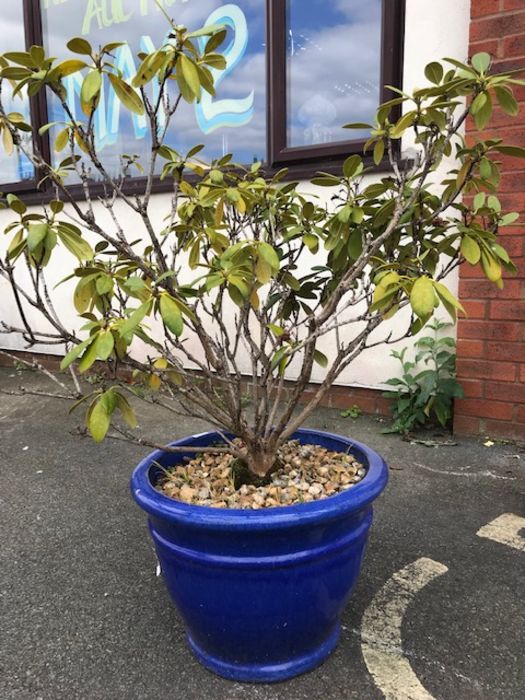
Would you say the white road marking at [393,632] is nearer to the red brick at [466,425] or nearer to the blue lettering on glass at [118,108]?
the red brick at [466,425]

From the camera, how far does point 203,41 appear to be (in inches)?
149

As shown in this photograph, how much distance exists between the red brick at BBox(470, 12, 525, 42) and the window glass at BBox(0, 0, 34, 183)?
385cm

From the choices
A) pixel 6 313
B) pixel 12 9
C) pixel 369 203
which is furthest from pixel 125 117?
pixel 369 203

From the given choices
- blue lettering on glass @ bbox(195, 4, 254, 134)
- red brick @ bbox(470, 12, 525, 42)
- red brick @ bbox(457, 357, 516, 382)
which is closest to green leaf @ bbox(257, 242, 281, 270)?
red brick @ bbox(457, 357, 516, 382)

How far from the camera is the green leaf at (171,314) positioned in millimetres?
1229

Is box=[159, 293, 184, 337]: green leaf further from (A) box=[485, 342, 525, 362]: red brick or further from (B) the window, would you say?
(B) the window

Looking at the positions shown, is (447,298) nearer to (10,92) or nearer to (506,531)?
(506,531)

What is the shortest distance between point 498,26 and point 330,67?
1.20 metres

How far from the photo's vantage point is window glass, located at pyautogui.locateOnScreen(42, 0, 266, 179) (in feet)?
13.4

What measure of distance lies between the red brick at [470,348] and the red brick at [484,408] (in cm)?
26

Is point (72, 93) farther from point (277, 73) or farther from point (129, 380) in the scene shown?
Answer: point (129, 380)

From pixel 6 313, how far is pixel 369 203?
15.4 feet

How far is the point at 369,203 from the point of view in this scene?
1.73 metres

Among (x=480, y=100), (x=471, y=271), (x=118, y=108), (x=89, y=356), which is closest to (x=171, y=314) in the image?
(x=89, y=356)
